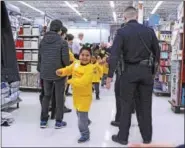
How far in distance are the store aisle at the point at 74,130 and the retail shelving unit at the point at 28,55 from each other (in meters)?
1.94

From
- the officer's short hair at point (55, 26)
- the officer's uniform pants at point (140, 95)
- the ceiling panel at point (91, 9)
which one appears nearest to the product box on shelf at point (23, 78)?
the officer's short hair at point (55, 26)

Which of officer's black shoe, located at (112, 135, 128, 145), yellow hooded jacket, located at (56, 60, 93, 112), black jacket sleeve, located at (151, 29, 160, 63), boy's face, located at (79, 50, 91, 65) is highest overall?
black jacket sleeve, located at (151, 29, 160, 63)

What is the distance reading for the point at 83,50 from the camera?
4.30 meters

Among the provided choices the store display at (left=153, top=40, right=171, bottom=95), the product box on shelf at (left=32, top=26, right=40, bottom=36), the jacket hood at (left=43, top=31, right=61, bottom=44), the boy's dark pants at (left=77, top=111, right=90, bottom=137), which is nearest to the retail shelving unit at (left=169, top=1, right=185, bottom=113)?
the store display at (left=153, top=40, right=171, bottom=95)

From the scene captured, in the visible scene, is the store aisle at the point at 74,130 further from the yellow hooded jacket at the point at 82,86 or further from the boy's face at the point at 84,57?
the boy's face at the point at 84,57

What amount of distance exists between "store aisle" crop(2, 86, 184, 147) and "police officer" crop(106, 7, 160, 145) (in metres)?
0.46

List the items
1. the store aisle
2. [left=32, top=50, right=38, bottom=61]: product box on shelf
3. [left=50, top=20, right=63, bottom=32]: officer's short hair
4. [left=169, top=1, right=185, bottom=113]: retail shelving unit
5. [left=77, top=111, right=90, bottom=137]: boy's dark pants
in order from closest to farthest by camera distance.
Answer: [left=77, top=111, right=90, bottom=137]: boy's dark pants
the store aisle
[left=50, top=20, right=63, bottom=32]: officer's short hair
[left=169, top=1, right=185, bottom=113]: retail shelving unit
[left=32, top=50, right=38, bottom=61]: product box on shelf

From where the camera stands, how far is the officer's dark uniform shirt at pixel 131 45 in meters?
4.08

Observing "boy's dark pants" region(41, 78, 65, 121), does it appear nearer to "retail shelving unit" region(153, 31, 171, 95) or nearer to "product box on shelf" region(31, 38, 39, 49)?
"product box on shelf" region(31, 38, 39, 49)

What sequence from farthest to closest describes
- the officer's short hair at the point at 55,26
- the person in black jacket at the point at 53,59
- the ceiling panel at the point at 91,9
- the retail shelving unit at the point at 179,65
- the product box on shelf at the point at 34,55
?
1. the ceiling panel at the point at 91,9
2. the product box on shelf at the point at 34,55
3. the retail shelving unit at the point at 179,65
4. the officer's short hair at the point at 55,26
5. the person in black jacket at the point at 53,59

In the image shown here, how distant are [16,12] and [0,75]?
164 inches

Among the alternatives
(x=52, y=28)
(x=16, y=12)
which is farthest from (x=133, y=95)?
(x=16, y=12)

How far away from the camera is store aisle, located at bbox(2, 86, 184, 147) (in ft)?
14.6

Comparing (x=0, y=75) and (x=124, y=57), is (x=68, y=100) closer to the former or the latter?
(x=124, y=57)
